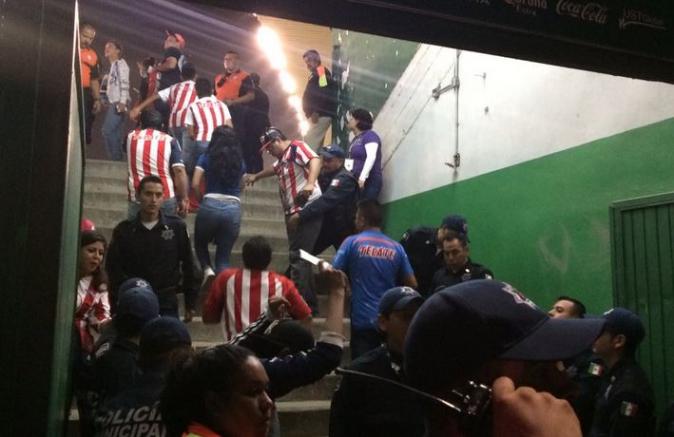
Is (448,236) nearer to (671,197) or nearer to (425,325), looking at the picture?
(671,197)

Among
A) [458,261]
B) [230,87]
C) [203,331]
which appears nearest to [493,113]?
[458,261]

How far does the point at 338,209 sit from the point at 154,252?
2409 mm

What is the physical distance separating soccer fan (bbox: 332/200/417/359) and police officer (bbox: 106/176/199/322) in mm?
1258

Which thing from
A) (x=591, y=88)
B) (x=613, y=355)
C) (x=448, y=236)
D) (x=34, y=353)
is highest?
(x=591, y=88)

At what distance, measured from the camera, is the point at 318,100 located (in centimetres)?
953

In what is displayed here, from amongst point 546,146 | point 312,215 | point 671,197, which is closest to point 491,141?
point 546,146

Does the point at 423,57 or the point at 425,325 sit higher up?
the point at 423,57

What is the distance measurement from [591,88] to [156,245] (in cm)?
370

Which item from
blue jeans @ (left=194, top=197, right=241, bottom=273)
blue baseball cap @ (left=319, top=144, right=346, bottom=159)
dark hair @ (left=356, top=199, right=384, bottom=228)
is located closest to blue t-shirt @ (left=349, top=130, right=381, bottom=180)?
blue baseball cap @ (left=319, top=144, right=346, bottom=159)

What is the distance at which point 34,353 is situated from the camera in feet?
5.49

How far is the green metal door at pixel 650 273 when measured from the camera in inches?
178

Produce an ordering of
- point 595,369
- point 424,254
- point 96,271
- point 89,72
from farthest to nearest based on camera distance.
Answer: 1. point 89,72
2. point 424,254
3. point 96,271
4. point 595,369

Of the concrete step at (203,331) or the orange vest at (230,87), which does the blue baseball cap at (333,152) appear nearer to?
the concrete step at (203,331)

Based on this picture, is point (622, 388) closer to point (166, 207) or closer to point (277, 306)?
point (277, 306)
